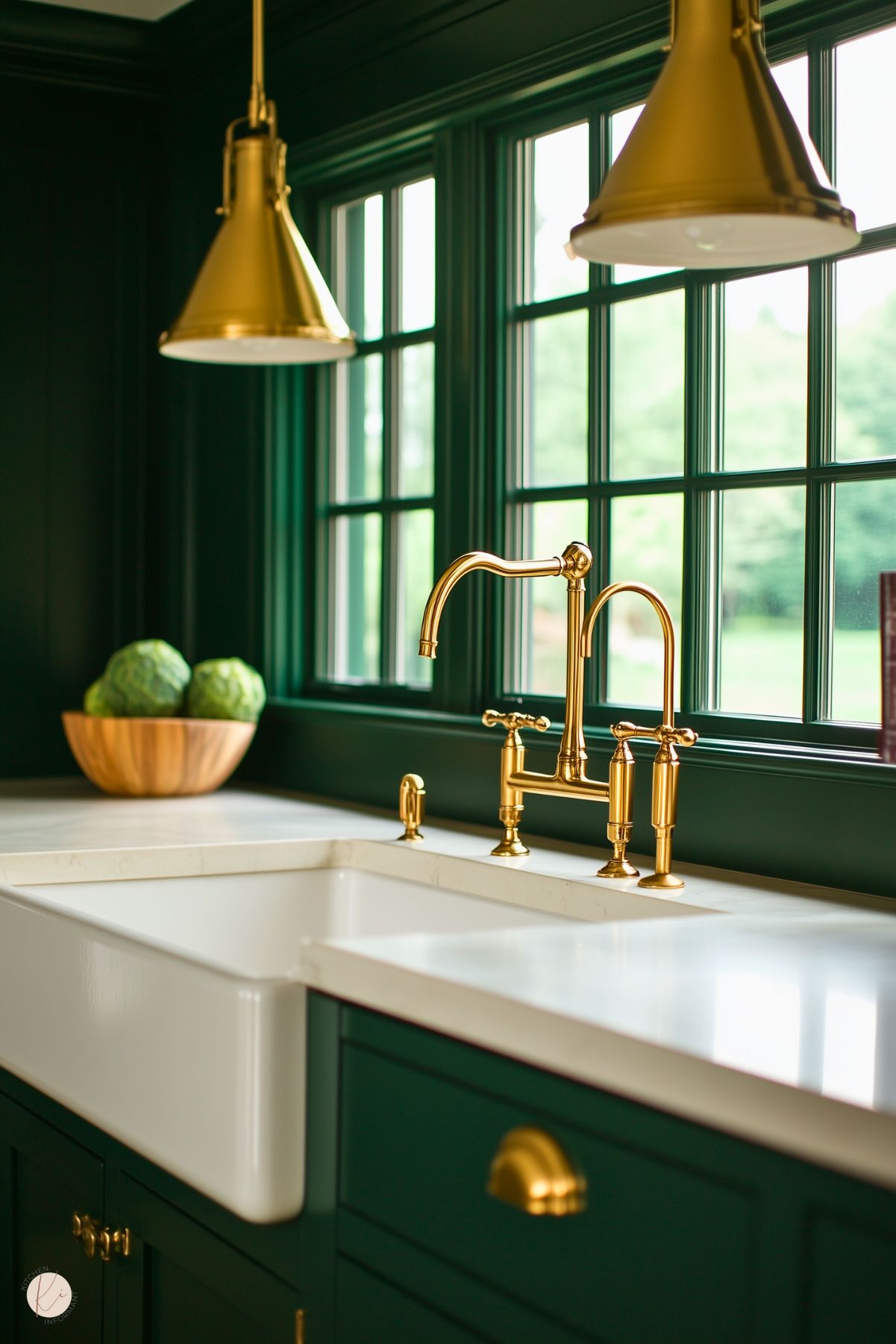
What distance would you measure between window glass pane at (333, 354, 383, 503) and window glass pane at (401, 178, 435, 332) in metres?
0.13

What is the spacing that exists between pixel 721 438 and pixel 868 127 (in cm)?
46

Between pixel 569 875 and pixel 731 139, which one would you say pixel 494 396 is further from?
pixel 731 139

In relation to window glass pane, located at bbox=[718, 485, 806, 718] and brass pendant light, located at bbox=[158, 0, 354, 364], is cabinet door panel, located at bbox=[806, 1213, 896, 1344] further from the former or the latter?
brass pendant light, located at bbox=[158, 0, 354, 364]

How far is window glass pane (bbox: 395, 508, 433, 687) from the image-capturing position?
2.85 meters

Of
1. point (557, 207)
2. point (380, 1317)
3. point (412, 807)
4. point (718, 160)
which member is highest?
point (557, 207)

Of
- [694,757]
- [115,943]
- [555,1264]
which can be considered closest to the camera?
[555,1264]

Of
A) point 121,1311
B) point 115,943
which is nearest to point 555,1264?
point 115,943

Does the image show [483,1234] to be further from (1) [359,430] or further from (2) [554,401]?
(1) [359,430]

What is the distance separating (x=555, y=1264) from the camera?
3.74 ft

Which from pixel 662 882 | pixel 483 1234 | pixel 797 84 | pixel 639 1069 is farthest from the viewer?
pixel 797 84

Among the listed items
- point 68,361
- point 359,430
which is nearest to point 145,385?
point 68,361

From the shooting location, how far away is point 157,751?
9.21 ft

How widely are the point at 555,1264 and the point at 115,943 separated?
71 cm

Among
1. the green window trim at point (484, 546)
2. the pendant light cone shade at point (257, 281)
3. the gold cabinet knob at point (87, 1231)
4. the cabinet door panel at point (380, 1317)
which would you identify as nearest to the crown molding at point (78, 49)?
the green window trim at point (484, 546)
